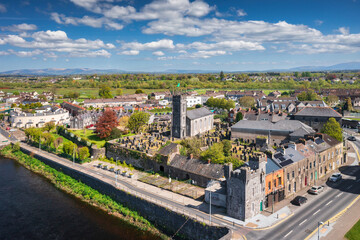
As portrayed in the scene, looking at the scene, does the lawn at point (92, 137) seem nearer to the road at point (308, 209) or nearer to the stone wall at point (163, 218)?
the stone wall at point (163, 218)

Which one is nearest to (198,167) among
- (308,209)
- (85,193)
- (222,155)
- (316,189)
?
(222,155)

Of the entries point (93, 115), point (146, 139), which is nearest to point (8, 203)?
point (146, 139)

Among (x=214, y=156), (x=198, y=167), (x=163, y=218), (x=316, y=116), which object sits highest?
(x=316, y=116)

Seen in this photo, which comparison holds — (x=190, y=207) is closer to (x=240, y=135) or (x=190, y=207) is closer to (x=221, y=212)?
(x=221, y=212)

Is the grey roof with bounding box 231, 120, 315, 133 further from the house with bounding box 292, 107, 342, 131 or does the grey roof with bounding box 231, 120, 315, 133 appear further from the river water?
the river water

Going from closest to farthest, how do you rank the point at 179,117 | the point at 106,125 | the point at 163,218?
1. the point at 163,218
2. the point at 106,125
3. the point at 179,117

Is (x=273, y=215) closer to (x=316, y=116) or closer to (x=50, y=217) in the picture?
(x=50, y=217)

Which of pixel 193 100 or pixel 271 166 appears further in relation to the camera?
pixel 193 100
